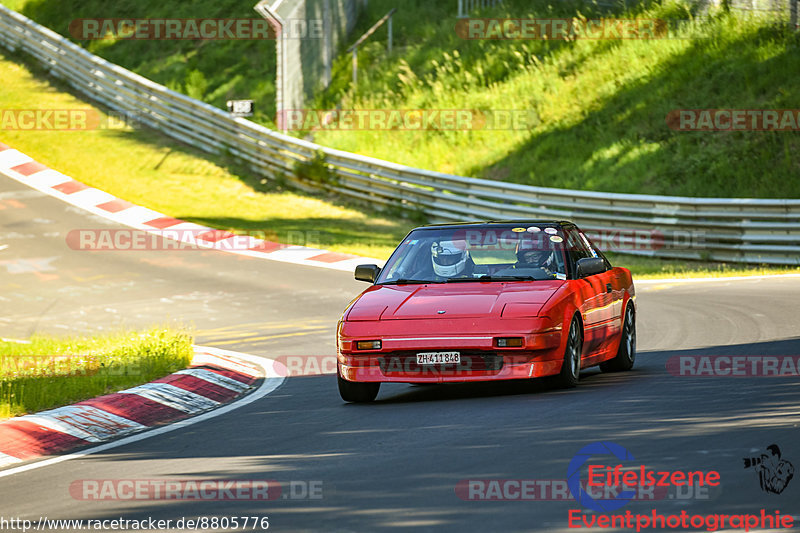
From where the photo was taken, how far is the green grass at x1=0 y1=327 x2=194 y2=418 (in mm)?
9617

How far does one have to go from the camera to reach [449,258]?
10555mm

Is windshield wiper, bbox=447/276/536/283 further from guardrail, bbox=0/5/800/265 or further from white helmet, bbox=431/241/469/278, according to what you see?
guardrail, bbox=0/5/800/265

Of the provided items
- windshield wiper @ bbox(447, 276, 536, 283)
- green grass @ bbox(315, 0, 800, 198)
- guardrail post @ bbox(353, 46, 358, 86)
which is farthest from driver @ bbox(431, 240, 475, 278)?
guardrail post @ bbox(353, 46, 358, 86)

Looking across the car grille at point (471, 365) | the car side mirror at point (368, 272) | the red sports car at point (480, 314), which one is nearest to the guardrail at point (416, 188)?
the red sports car at point (480, 314)

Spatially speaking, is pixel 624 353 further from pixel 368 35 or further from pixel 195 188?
pixel 368 35

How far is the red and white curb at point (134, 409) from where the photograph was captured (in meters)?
8.25

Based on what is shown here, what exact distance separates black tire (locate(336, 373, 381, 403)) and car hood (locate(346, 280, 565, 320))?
544mm

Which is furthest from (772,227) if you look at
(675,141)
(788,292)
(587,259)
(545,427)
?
(545,427)

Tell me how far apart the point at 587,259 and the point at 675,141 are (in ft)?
61.1

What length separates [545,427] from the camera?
7777 mm

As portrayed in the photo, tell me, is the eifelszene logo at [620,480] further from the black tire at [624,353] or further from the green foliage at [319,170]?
the green foliage at [319,170]

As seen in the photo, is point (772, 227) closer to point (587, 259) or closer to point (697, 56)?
point (697, 56)

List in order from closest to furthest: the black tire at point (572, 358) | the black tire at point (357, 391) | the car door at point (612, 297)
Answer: the black tire at point (572, 358), the black tire at point (357, 391), the car door at point (612, 297)

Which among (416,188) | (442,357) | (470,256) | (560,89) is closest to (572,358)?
(442,357)
